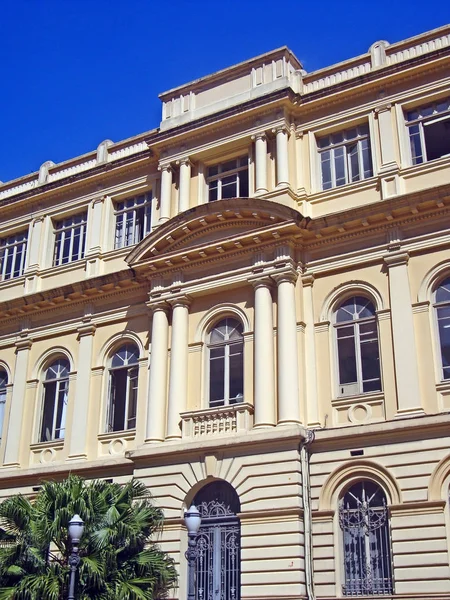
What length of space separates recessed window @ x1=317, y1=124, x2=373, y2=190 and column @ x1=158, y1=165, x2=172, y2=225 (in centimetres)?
462

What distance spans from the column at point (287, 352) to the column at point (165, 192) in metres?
4.74

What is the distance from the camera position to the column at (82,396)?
22.4m

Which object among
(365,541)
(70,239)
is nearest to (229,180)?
(70,239)

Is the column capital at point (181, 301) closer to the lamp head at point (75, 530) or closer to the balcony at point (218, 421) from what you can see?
the balcony at point (218, 421)

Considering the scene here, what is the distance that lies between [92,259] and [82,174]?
324cm

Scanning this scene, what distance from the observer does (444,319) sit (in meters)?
18.5

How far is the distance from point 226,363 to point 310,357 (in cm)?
240

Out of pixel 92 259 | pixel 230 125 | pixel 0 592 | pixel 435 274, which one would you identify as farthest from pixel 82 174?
pixel 0 592

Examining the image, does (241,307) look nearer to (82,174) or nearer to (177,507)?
(177,507)

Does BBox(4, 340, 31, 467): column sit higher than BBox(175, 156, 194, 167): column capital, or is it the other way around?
BBox(175, 156, 194, 167): column capital

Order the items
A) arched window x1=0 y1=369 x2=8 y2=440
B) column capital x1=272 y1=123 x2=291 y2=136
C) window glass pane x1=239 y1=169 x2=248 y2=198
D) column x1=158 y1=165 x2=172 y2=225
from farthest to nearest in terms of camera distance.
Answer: arched window x1=0 y1=369 x2=8 y2=440 < column x1=158 y1=165 x2=172 y2=225 < window glass pane x1=239 y1=169 x2=248 y2=198 < column capital x1=272 y1=123 x2=291 y2=136

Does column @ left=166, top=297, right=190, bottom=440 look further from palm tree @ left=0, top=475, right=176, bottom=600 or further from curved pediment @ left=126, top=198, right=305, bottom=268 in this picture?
palm tree @ left=0, top=475, right=176, bottom=600

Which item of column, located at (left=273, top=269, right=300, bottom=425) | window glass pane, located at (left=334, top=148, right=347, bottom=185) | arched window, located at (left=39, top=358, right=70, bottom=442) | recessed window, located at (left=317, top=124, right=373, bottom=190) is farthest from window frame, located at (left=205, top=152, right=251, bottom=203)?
arched window, located at (left=39, top=358, right=70, bottom=442)

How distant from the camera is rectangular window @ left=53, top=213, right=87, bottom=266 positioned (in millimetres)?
25891
